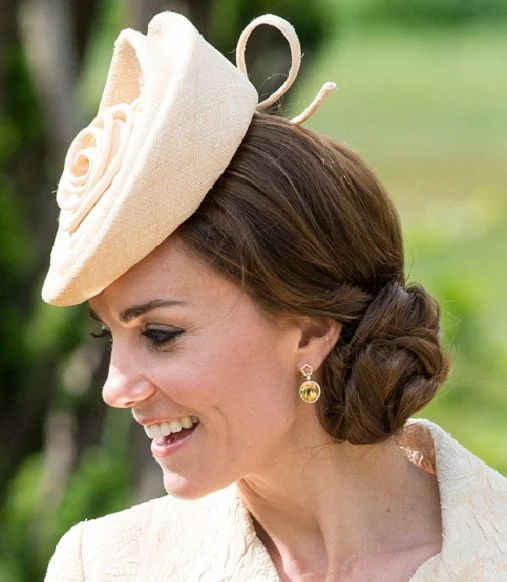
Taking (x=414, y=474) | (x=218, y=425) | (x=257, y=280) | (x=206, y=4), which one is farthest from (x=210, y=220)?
(x=206, y=4)

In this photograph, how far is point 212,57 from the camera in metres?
2.51

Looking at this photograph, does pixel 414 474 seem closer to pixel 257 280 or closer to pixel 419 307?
pixel 419 307

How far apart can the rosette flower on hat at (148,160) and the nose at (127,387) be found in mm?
130

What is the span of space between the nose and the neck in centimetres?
27

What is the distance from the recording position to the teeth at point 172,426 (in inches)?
98.0

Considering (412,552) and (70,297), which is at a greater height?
(70,297)

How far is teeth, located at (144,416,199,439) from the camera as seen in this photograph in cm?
249

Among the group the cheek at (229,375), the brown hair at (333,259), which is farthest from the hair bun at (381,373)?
the cheek at (229,375)

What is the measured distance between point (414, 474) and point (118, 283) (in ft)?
2.04

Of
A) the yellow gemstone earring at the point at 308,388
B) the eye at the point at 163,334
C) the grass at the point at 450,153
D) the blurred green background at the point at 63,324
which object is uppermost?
the eye at the point at 163,334

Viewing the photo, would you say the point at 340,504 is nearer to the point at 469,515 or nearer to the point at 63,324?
the point at 469,515

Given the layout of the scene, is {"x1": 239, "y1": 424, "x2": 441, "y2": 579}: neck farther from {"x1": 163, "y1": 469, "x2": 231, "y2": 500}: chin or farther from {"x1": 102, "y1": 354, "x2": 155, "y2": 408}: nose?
{"x1": 102, "y1": 354, "x2": 155, "y2": 408}: nose

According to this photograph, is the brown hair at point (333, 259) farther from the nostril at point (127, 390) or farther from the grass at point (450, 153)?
the grass at point (450, 153)

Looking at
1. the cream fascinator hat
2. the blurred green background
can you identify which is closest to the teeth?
the cream fascinator hat
